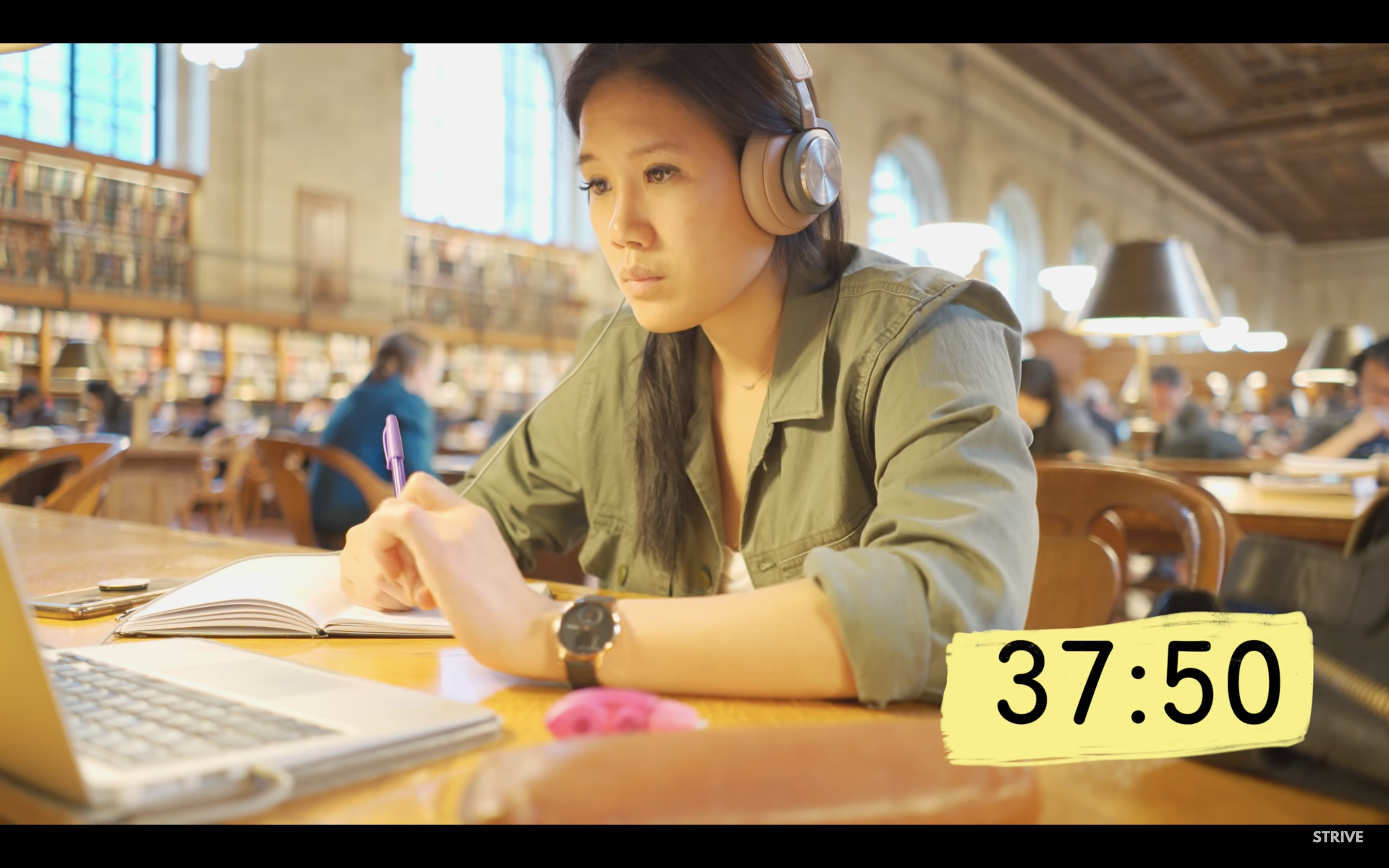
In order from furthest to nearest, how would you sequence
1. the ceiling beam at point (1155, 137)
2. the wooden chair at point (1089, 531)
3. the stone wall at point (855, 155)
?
1. the ceiling beam at point (1155, 137)
2. the stone wall at point (855, 155)
3. the wooden chair at point (1089, 531)

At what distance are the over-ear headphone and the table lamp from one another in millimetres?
2468

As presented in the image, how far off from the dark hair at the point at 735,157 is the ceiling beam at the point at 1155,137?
11915mm

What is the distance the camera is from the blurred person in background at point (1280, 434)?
23.3 feet

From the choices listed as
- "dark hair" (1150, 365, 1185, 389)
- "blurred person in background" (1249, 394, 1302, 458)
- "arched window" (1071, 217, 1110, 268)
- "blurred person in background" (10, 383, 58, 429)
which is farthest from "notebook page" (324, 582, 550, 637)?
"arched window" (1071, 217, 1110, 268)

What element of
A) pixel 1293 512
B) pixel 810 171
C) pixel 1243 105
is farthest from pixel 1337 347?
pixel 1243 105

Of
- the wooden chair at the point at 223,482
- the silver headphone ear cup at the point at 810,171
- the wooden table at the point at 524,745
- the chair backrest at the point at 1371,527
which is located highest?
the silver headphone ear cup at the point at 810,171

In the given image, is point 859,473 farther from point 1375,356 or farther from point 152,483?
point 152,483

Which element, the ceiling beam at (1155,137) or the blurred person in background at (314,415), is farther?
the ceiling beam at (1155,137)

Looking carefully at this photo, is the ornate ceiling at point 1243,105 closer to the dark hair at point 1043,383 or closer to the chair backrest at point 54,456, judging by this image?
the dark hair at point 1043,383

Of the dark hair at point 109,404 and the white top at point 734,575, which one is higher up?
the dark hair at point 109,404

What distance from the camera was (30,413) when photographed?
7953 millimetres

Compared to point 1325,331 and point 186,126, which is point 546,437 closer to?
point 1325,331

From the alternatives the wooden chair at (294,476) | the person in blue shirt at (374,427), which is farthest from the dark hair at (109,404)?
the wooden chair at (294,476)

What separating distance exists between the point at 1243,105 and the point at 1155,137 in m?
1.99
